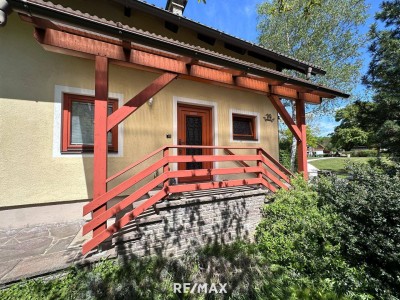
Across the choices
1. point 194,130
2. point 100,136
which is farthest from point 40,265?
point 194,130

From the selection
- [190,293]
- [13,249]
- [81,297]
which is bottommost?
[190,293]

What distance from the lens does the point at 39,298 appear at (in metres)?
2.17

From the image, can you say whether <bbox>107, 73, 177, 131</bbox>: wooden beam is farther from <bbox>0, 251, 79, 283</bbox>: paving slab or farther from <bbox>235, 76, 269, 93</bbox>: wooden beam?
<bbox>0, 251, 79, 283</bbox>: paving slab

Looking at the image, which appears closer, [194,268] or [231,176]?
[194,268]

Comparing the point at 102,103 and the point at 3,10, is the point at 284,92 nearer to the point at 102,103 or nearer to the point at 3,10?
the point at 102,103

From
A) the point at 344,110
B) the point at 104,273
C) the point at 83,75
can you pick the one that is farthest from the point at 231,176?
the point at 344,110

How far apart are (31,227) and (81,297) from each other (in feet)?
7.86

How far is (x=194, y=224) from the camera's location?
12.0ft

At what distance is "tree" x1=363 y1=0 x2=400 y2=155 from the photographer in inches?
350

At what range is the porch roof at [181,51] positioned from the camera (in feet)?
8.25

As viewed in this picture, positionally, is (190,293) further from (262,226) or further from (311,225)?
(311,225)

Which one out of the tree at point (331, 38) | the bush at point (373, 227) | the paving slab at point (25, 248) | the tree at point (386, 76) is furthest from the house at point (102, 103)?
the tree at point (331, 38)

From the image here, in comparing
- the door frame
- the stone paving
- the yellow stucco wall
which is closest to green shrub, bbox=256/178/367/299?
the door frame

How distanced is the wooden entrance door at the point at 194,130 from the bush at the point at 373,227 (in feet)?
11.3
